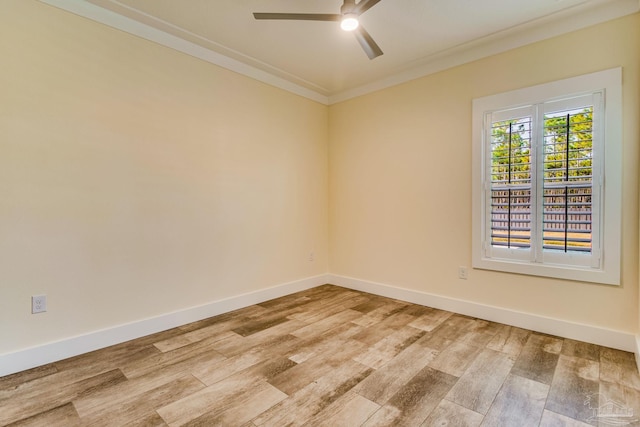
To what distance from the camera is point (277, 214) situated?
12.4ft

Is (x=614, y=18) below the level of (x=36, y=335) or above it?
above

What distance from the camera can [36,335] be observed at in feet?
7.05

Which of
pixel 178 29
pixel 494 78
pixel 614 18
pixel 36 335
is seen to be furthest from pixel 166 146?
pixel 614 18

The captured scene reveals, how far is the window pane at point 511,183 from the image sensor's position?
2723 millimetres

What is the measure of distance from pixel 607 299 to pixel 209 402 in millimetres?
3012

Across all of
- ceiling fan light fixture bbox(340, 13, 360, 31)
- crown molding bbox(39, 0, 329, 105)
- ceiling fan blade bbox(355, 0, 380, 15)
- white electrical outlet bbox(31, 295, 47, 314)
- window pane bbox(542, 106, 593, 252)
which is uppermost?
crown molding bbox(39, 0, 329, 105)

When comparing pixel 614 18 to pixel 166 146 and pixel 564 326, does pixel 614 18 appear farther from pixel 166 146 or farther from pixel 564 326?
pixel 166 146

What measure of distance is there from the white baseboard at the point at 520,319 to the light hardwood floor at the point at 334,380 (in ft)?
0.29

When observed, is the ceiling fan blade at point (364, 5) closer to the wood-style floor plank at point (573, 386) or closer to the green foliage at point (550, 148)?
the green foliage at point (550, 148)

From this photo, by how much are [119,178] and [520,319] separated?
373cm

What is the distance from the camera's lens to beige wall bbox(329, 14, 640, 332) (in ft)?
7.67

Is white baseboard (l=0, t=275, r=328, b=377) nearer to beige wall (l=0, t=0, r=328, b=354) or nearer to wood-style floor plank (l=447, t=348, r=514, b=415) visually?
beige wall (l=0, t=0, r=328, b=354)

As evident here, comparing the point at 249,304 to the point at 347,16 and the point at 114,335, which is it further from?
the point at 347,16

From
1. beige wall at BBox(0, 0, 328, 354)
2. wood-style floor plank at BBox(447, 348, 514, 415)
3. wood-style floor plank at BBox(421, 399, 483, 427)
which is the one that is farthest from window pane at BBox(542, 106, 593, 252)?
beige wall at BBox(0, 0, 328, 354)
